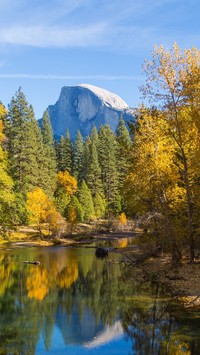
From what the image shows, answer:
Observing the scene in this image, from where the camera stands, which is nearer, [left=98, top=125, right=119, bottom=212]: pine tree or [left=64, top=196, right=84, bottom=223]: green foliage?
[left=64, top=196, right=84, bottom=223]: green foliage

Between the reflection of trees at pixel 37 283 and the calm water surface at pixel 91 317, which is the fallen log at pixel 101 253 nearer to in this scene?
the reflection of trees at pixel 37 283

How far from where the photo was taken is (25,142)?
217ft

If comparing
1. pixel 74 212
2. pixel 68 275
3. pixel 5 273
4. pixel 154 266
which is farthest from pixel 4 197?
pixel 74 212

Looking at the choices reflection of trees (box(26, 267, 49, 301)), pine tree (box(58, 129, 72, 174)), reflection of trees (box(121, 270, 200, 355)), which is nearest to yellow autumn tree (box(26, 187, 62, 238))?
reflection of trees (box(26, 267, 49, 301))

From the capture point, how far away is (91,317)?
52.5 feet

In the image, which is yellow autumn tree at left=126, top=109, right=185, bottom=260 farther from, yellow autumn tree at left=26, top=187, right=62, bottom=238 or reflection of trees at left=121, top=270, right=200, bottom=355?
yellow autumn tree at left=26, top=187, right=62, bottom=238

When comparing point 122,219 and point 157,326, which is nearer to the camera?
point 157,326

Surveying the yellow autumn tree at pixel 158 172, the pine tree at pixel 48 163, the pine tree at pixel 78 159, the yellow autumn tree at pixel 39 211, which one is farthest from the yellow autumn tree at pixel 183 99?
the pine tree at pixel 78 159

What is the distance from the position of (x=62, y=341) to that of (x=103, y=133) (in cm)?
8944

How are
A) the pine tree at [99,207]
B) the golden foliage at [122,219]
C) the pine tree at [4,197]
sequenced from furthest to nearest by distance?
1. the pine tree at [99,207]
2. the golden foliage at [122,219]
3. the pine tree at [4,197]

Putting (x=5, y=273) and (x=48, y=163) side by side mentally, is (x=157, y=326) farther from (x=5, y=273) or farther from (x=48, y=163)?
(x=48, y=163)

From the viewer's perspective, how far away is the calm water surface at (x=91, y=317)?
12.3 m

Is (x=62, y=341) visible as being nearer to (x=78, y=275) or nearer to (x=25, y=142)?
(x=78, y=275)

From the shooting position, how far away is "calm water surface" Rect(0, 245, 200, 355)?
12.3 meters
